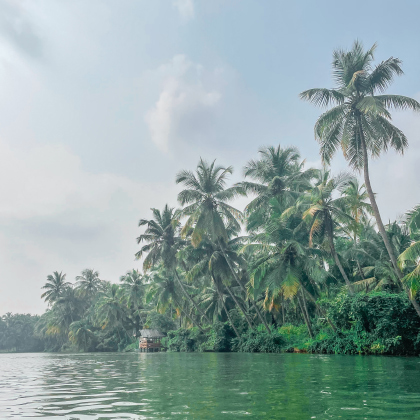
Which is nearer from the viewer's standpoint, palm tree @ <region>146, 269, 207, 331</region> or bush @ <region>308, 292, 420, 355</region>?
bush @ <region>308, 292, 420, 355</region>

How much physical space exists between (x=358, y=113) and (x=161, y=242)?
23429 mm

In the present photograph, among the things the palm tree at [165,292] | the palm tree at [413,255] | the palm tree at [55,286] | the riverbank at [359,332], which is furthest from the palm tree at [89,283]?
the palm tree at [413,255]

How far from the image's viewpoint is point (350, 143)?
76.8ft

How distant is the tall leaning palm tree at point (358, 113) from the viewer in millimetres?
22578

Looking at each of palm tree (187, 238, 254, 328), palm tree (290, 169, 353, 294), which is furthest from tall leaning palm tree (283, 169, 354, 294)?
palm tree (187, 238, 254, 328)

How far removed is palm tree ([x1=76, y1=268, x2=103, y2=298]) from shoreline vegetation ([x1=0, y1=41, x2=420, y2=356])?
25193 mm

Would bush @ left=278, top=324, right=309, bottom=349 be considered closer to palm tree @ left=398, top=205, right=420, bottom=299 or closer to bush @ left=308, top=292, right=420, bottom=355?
bush @ left=308, top=292, right=420, bottom=355

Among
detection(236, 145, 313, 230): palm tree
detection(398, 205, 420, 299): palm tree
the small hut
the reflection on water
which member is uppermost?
detection(236, 145, 313, 230): palm tree

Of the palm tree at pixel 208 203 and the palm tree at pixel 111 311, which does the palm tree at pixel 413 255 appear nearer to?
the palm tree at pixel 208 203

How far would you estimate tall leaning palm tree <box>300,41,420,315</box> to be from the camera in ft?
74.1

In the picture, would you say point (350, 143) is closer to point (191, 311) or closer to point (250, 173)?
point (250, 173)

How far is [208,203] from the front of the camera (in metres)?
34.7

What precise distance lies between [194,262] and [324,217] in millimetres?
18170

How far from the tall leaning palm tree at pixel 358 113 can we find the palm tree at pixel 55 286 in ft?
Answer: 210
